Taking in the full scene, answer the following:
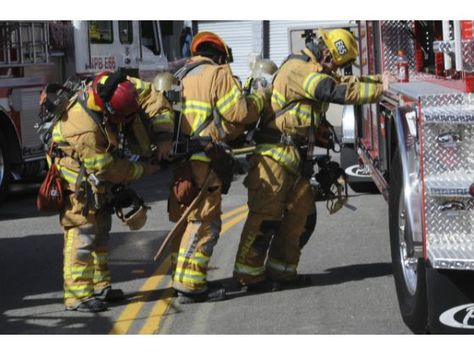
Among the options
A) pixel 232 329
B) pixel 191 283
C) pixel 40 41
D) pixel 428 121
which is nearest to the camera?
pixel 428 121

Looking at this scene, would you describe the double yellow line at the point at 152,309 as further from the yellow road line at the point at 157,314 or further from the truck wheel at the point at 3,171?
the truck wheel at the point at 3,171

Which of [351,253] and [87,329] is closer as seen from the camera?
[87,329]

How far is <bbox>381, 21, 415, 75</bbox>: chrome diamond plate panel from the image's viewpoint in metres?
8.32

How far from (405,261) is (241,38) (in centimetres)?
2425

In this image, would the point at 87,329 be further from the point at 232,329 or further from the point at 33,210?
the point at 33,210

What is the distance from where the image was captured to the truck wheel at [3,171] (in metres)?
12.0

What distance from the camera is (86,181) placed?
21.6 ft

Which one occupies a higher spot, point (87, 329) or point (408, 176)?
point (408, 176)

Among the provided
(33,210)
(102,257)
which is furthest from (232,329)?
(33,210)

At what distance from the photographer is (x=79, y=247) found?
6688 mm

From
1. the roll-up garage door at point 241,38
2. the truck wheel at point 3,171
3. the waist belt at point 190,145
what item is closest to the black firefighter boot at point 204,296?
the waist belt at point 190,145

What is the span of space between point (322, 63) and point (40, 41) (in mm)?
6510

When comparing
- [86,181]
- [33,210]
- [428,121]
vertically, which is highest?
[428,121]

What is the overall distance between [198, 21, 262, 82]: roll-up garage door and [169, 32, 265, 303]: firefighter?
22574 mm
